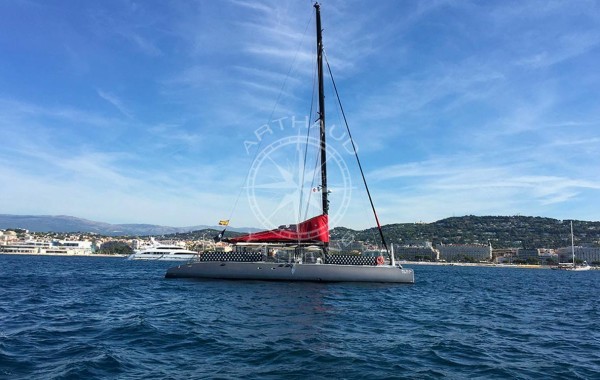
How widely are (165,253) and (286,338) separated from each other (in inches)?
3708

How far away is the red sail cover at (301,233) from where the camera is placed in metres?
31.0

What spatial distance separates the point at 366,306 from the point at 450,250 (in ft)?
597

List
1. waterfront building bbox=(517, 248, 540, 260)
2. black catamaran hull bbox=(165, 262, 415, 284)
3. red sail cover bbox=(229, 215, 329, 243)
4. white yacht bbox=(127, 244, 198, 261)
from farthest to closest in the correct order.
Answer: waterfront building bbox=(517, 248, 540, 260), white yacht bbox=(127, 244, 198, 261), red sail cover bbox=(229, 215, 329, 243), black catamaran hull bbox=(165, 262, 415, 284)

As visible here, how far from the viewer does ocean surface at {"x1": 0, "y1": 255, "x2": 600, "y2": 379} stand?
9031 millimetres

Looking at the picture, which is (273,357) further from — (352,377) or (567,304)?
(567,304)

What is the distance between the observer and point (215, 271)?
30281 mm

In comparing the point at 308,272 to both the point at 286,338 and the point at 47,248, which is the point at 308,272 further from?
the point at 47,248

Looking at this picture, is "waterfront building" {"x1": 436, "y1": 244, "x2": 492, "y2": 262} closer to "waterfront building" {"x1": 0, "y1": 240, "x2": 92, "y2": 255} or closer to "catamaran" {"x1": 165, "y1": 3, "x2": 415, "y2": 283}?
"waterfront building" {"x1": 0, "y1": 240, "x2": 92, "y2": 255}

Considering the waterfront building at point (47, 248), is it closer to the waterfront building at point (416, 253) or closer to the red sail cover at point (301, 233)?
the waterfront building at point (416, 253)

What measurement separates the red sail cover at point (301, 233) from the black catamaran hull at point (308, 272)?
2.57 meters

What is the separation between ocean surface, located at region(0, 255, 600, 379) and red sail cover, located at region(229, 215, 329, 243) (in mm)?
9048

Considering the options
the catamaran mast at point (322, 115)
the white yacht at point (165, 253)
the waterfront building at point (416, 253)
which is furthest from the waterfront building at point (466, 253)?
the catamaran mast at point (322, 115)

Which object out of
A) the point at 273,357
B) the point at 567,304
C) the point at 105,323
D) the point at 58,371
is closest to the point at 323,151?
the point at 567,304

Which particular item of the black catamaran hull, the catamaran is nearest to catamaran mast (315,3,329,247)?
the catamaran
